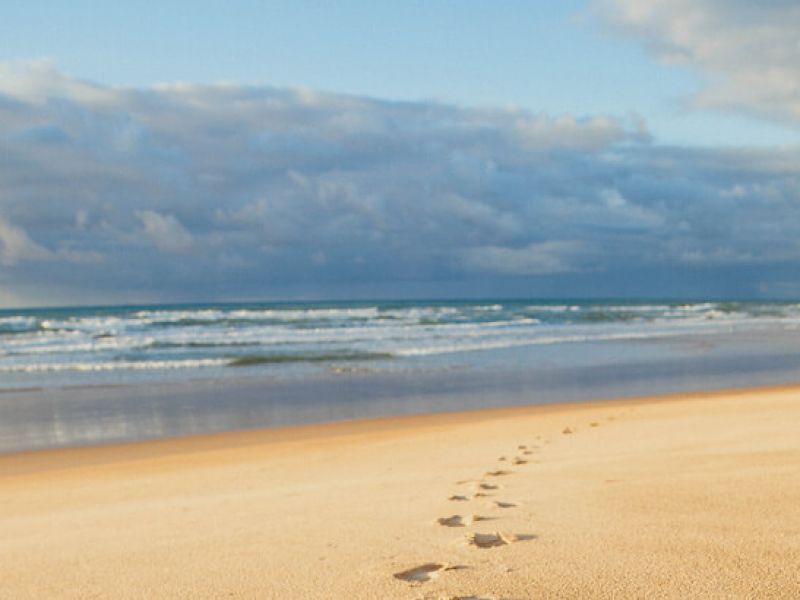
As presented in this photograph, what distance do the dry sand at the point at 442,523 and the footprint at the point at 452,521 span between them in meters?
0.01

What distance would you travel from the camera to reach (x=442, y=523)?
450 centimetres

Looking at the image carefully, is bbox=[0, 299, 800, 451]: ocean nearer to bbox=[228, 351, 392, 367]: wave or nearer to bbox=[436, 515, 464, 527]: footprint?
bbox=[228, 351, 392, 367]: wave

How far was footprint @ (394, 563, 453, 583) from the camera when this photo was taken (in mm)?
3467

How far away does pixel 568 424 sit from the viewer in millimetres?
10750

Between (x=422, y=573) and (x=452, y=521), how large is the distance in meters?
1.03

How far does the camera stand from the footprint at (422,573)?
347 cm

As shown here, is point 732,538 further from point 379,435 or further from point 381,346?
point 381,346

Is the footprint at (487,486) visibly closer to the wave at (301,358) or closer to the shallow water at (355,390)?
the shallow water at (355,390)

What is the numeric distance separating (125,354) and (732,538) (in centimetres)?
2599

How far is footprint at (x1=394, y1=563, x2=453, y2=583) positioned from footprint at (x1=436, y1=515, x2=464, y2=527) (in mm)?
833

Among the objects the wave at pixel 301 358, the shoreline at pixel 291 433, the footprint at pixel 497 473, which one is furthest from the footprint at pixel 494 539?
the wave at pixel 301 358

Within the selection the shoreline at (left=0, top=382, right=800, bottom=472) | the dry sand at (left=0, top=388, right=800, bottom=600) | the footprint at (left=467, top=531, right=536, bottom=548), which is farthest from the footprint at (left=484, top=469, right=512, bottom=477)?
the shoreline at (left=0, top=382, right=800, bottom=472)

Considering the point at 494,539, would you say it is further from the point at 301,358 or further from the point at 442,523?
the point at 301,358

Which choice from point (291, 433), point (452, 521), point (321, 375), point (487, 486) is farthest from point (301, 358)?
point (452, 521)
